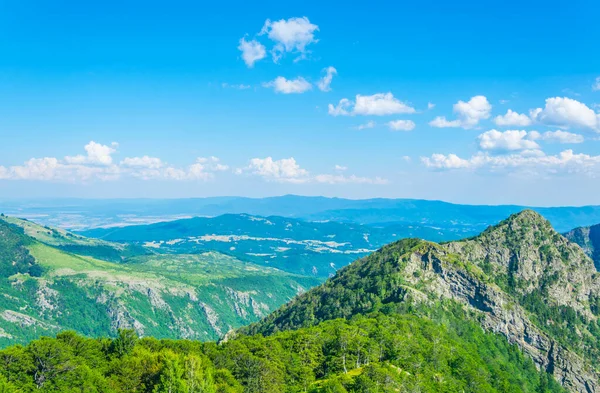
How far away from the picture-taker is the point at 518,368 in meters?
188

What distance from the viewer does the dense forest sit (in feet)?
294

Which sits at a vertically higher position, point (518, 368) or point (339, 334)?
point (339, 334)

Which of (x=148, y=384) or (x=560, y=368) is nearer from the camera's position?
(x=148, y=384)

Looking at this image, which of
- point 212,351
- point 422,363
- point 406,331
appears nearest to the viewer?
point 212,351

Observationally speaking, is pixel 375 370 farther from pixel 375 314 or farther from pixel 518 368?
pixel 518 368

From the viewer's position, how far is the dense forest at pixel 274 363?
8962cm

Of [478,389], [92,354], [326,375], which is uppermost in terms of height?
[92,354]

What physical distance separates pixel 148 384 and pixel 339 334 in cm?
5543

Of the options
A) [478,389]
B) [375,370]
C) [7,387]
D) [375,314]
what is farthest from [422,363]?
[7,387]

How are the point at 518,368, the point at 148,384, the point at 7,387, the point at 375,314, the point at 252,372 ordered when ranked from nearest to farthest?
the point at 7,387 → the point at 148,384 → the point at 252,372 → the point at 375,314 → the point at 518,368

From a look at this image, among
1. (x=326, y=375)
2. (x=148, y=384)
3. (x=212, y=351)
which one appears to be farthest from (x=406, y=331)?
(x=148, y=384)

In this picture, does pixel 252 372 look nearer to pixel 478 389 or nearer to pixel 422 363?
pixel 422 363

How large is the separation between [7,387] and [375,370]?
66.5 meters

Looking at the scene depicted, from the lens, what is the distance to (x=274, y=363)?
108 metres
